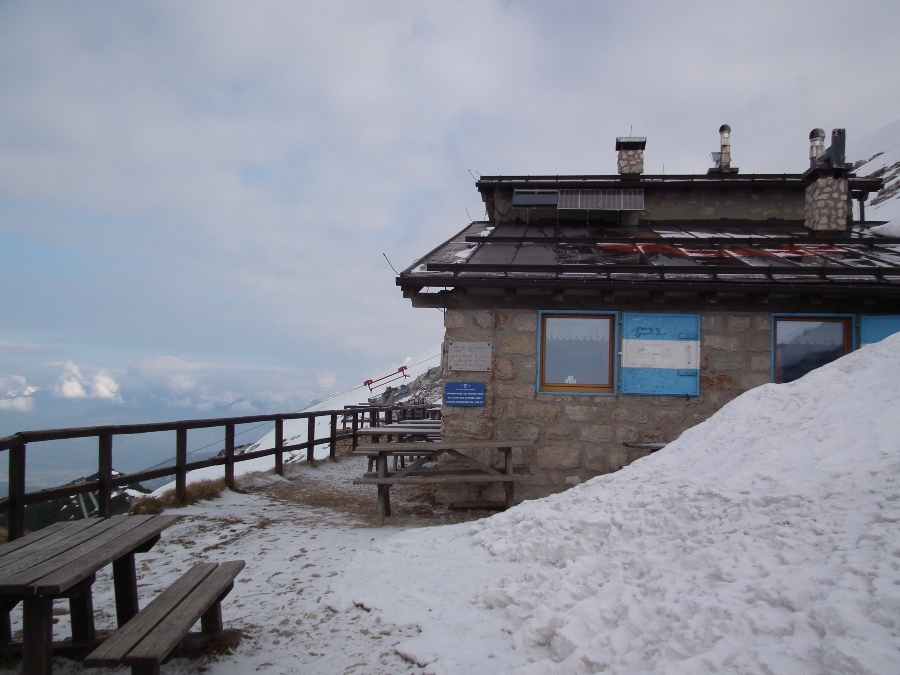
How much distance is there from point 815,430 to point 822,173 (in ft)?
28.1

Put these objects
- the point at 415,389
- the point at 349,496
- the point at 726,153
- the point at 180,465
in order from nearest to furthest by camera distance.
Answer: the point at 180,465
the point at 349,496
the point at 726,153
the point at 415,389

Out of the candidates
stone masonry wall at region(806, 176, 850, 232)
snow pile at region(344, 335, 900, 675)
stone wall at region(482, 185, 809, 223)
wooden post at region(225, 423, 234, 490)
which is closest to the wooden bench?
snow pile at region(344, 335, 900, 675)

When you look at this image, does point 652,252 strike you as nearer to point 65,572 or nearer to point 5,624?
point 65,572

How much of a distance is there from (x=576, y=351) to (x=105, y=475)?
5743 mm

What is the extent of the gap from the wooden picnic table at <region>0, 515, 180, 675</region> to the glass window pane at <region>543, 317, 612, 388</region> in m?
5.20

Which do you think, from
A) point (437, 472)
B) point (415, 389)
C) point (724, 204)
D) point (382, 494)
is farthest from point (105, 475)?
point (415, 389)

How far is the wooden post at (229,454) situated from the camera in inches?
334

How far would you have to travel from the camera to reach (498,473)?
7117 mm

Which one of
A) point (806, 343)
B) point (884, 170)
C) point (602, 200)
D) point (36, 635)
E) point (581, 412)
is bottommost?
point (36, 635)

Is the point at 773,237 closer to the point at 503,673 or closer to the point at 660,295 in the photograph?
the point at 660,295

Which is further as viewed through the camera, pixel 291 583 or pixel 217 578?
pixel 291 583

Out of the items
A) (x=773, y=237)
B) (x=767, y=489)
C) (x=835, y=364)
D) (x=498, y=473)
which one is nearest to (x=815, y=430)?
(x=767, y=489)

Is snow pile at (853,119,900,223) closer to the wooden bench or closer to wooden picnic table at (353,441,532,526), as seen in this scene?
wooden picnic table at (353,441,532,526)

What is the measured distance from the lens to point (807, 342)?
308 inches
